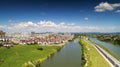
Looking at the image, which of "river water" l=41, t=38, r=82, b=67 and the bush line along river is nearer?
the bush line along river

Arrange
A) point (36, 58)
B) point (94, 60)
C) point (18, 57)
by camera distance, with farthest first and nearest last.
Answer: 1. point (36, 58)
2. point (18, 57)
3. point (94, 60)

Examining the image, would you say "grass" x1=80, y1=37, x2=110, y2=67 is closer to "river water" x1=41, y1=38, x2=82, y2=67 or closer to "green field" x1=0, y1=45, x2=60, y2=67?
"river water" x1=41, y1=38, x2=82, y2=67

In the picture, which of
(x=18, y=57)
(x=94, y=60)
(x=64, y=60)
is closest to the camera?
(x=94, y=60)

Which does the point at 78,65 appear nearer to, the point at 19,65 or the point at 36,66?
the point at 36,66

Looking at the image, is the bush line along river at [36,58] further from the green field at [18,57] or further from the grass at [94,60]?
the grass at [94,60]

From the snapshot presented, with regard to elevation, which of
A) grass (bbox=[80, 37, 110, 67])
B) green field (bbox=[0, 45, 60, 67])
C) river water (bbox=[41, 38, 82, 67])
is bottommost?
river water (bbox=[41, 38, 82, 67])

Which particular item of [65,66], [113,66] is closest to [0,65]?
[65,66]

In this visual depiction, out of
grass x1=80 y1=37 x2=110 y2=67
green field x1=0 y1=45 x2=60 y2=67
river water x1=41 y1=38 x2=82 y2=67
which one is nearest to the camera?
grass x1=80 y1=37 x2=110 y2=67

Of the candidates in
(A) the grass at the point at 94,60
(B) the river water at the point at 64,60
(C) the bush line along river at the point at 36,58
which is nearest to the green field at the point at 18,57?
(C) the bush line along river at the point at 36,58

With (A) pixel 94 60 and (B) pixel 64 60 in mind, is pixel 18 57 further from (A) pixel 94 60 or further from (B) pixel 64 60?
(A) pixel 94 60

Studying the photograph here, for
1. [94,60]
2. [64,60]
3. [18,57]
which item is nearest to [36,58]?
[18,57]

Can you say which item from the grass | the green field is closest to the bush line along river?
the green field
